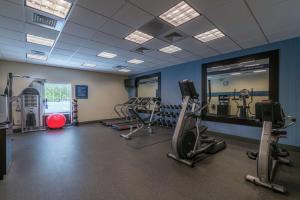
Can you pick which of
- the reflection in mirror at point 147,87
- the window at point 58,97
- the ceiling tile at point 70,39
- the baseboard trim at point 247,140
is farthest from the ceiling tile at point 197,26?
the window at point 58,97

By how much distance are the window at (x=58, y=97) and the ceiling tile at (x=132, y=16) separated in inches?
233

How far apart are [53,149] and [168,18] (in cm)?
436

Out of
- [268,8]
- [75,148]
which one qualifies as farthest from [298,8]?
[75,148]

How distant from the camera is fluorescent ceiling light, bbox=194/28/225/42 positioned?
3.48 m

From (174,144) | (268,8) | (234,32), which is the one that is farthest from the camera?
(234,32)

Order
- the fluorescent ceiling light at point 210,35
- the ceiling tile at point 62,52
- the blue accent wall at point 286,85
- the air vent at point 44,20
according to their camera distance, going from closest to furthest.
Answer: the air vent at point 44,20, the fluorescent ceiling light at point 210,35, the blue accent wall at point 286,85, the ceiling tile at point 62,52

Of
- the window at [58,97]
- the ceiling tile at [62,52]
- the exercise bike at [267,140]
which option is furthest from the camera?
the window at [58,97]

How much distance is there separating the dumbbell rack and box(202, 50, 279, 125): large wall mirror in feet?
4.36

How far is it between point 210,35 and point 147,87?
5629 millimetres

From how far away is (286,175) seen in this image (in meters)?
2.54

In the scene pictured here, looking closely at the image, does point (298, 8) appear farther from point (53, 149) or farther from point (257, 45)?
point (53, 149)

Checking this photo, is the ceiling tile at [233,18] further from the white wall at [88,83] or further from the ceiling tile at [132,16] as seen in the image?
the white wall at [88,83]

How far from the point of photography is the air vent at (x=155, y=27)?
300cm

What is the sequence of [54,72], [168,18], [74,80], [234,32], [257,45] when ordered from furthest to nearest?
1. [74,80]
2. [54,72]
3. [257,45]
4. [234,32]
5. [168,18]
